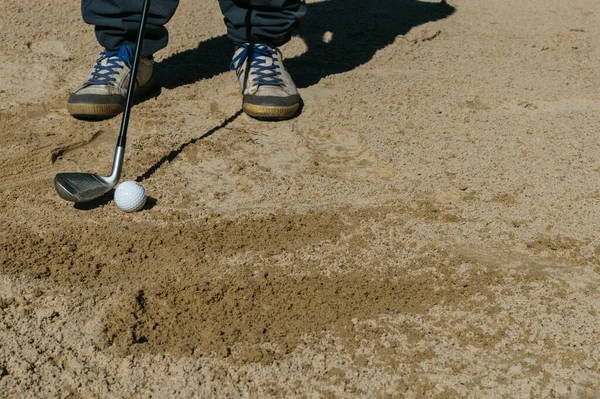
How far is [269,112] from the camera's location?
3.86 m

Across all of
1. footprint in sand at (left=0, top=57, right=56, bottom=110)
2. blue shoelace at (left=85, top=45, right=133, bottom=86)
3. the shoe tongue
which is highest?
the shoe tongue

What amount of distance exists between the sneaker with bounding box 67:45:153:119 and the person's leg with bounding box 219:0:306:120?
532mm

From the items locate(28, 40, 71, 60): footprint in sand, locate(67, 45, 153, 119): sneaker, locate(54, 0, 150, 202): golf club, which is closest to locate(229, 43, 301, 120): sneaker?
locate(67, 45, 153, 119): sneaker

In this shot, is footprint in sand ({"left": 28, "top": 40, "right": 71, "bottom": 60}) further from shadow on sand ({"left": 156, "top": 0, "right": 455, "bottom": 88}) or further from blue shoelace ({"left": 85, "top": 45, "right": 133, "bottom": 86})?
blue shoelace ({"left": 85, "top": 45, "right": 133, "bottom": 86})

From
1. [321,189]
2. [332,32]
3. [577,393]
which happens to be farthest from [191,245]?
[332,32]

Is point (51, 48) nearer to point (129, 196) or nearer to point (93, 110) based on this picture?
point (93, 110)

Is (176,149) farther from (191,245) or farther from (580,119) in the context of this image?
(580,119)

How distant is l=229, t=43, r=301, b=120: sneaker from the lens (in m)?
3.87

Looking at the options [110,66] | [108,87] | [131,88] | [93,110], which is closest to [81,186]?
[131,88]

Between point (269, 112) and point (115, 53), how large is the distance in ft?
3.10

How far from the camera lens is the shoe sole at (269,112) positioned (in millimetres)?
3857

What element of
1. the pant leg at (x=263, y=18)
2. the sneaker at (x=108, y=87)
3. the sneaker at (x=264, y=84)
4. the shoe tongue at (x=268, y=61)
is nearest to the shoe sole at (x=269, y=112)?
the sneaker at (x=264, y=84)

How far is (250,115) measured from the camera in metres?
3.92

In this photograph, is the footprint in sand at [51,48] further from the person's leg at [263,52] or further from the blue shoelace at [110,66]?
the person's leg at [263,52]
